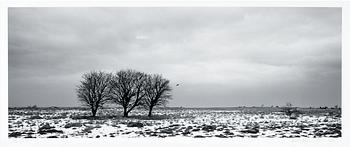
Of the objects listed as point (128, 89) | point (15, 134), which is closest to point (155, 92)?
point (128, 89)

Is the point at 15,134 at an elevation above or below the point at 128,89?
below

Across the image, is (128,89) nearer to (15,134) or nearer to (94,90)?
(94,90)

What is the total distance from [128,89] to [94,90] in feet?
10.2

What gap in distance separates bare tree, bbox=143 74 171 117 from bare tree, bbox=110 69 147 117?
0.64m

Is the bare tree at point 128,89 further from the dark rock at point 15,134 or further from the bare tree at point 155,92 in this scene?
the dark rock at point 15,134

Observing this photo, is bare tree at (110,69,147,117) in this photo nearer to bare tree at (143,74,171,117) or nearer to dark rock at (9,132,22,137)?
bare tree at (143,74,171,117)

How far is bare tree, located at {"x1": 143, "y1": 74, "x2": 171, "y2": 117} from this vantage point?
3161 cm

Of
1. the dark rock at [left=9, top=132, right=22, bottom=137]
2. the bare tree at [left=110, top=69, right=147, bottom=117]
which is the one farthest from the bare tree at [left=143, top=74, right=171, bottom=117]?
the dark rock at [left=9, top=132, right=22, bottom=137]

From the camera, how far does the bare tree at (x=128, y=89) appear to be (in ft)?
102

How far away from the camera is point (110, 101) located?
31.2 metres

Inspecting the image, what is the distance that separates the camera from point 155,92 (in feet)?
106
